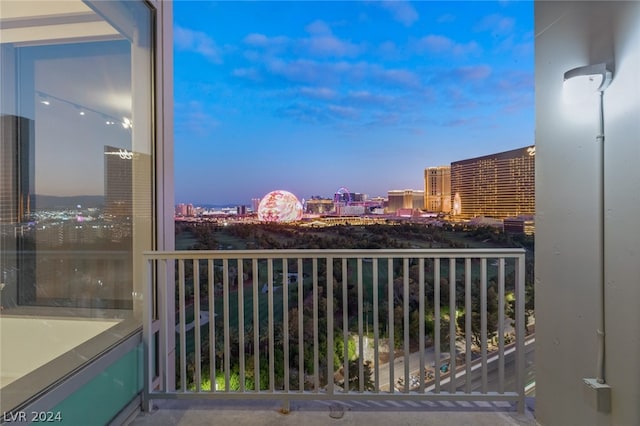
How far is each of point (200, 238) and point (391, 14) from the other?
3255mm

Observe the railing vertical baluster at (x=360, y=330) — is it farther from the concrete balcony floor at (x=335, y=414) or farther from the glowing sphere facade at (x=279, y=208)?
the glowing sphere facade at (x=279, y=208)

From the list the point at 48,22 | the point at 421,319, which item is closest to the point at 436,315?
the point at 421,319

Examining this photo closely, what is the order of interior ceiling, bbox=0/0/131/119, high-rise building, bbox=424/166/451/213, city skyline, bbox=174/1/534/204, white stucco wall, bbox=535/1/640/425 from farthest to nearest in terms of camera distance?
city skyline, bbox=174/1/534/204 < high-rise building, bbox=424/166/451/213 < interior ceiling, bbox=0/0/131/119 < white stucco wall, bbox=535/1/640/425

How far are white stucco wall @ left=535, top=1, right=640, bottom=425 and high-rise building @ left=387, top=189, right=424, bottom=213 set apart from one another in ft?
3.30

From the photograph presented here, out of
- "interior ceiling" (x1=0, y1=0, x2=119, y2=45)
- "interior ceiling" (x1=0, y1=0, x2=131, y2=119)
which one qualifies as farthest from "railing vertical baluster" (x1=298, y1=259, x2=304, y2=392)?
"interior ceiling" (x1=0, y1=0, x2=119, y2=45)

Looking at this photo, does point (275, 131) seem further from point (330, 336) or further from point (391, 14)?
point (330, 336)

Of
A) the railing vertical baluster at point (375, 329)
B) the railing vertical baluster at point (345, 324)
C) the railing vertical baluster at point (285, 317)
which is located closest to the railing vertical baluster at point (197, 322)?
the railing vertical baluster at point (285, 317)

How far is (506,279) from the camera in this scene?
6.05 feet

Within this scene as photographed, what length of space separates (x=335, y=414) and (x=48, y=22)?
2820mm

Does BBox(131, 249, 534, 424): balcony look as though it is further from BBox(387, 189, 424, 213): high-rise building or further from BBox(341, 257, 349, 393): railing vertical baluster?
BBox(387, 189, 424, 213): high-rise building

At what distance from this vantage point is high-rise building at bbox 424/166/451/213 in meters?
2.43

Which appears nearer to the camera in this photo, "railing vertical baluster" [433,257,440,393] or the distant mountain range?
the distant mountain range

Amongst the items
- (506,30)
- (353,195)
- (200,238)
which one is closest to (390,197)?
(353,195)

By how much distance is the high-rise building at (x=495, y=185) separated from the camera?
190 centimetres
